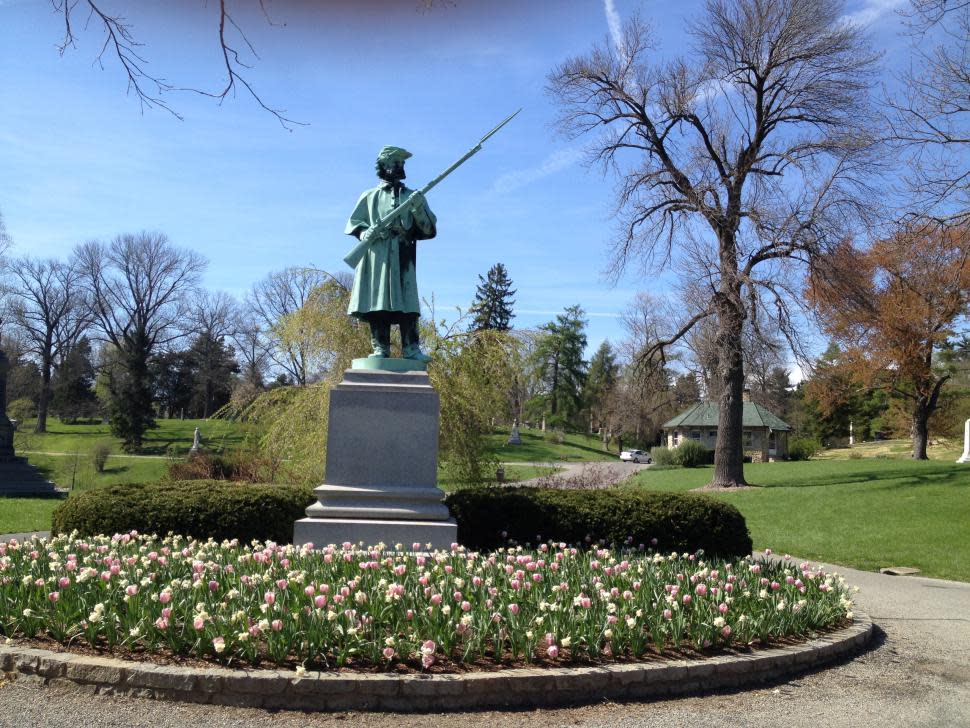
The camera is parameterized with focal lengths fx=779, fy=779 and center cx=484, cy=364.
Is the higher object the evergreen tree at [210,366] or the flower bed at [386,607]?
the evergreen tree at [210,366]

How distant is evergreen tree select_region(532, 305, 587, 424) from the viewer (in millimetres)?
81125

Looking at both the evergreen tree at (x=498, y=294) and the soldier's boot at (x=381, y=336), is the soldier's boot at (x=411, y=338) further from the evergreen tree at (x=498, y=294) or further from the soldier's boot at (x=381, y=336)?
the evergreen tree at (x=498, y=294)

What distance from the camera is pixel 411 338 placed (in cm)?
984

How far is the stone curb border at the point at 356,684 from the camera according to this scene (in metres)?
4.69

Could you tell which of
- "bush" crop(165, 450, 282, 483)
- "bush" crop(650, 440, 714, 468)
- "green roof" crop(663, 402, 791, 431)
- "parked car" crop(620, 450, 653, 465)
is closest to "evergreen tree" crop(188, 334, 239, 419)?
"parked car" crop(620, 450, 653, 465)

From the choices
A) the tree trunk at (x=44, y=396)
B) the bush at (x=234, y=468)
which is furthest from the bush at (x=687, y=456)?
the tree trunk at (x=44, y=396)

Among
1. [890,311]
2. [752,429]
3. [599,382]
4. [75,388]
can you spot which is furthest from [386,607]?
[599,382]

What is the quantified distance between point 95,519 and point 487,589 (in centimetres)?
576

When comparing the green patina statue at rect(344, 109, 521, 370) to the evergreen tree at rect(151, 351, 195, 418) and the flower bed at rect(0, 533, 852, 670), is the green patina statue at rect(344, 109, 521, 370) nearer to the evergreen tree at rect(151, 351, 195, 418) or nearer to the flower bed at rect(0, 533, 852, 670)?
the flower bed at rect(0, 533, 852, 670)

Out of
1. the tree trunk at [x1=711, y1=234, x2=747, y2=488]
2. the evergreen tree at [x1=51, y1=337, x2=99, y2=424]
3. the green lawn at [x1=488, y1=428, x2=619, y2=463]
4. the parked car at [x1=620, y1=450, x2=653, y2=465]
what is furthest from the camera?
the evergreen tree at [x1=51, y1=337, x2=99, y2=424]

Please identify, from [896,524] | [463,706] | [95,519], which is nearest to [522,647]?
[463,706]

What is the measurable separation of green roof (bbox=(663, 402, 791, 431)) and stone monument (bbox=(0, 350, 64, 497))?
130ft

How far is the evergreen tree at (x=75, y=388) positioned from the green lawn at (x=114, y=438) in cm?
135

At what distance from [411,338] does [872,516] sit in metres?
12.4
